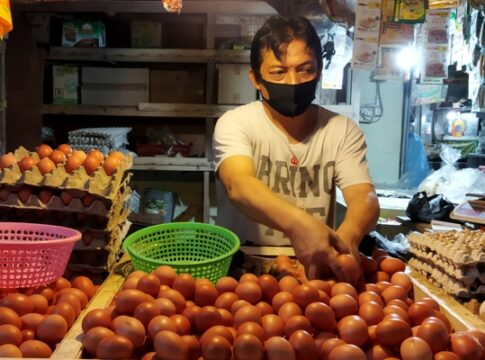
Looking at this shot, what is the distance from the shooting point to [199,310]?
117cm

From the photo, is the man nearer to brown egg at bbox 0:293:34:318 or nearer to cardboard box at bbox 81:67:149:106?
brown egg at bbox 0:293:34:318

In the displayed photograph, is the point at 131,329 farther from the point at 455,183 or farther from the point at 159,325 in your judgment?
the point at 455,183

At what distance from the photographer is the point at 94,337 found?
109 centimetres

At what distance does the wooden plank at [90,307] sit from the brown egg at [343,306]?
570mm

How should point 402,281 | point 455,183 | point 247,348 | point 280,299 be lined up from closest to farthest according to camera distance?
1. point 247,348
2. point 280,299
3. point 402,281
4. point 455,183

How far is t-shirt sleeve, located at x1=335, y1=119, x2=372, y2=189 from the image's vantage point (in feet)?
6.36

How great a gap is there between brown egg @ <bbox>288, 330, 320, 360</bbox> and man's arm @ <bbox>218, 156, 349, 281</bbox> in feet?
1.03

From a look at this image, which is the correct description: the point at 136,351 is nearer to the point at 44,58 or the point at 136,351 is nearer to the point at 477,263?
the point at 477,263

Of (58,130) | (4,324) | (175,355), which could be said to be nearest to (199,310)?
(175,355)

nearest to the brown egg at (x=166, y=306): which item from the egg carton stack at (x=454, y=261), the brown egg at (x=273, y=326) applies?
the brown egg at (x=273, y=326)

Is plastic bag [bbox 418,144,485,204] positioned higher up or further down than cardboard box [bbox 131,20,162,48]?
further down

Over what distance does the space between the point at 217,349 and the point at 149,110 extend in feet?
12.6

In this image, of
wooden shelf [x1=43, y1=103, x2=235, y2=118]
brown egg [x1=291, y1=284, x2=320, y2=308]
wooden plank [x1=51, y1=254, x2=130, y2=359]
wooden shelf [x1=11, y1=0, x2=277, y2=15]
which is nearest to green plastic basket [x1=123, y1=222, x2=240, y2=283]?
wooden plank [x1=51, y1=254, x2=130, y2=359]

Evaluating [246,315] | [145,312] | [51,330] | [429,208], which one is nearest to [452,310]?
[246,315]
